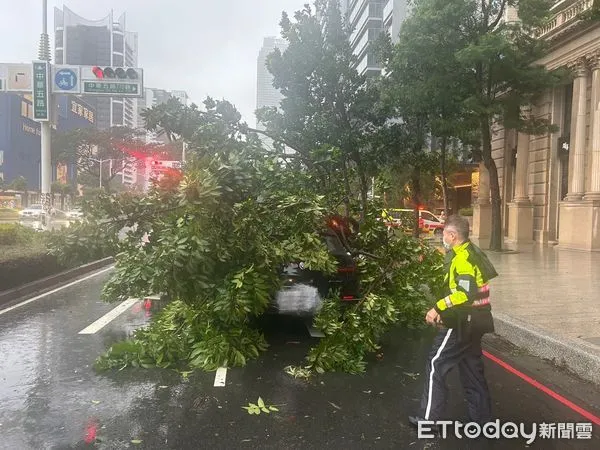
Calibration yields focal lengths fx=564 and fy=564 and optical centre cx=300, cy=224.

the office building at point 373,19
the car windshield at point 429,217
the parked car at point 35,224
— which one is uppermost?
the office building at point 373,19

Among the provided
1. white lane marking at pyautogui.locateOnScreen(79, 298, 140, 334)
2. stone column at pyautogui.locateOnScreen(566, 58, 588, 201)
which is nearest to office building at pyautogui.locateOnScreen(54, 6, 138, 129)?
stone column at pyautogui.locateOnScreen(566, 58, 588, 201)

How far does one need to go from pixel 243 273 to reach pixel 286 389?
1269 millimetres

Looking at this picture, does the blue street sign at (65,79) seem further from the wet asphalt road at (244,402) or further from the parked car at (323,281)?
the parked car at (323,281)

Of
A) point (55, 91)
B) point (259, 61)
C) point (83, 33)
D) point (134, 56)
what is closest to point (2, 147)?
point (134, 56)

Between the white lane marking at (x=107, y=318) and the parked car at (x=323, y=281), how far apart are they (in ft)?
8.76

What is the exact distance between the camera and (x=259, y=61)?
114 ft

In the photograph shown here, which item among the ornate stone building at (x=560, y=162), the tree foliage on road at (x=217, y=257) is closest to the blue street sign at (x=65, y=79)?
the tree foliage on road at (x=217, y=257)

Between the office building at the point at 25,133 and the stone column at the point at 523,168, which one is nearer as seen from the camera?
the stone column at the point at 523,168

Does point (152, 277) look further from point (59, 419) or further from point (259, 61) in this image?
point (259, 61)

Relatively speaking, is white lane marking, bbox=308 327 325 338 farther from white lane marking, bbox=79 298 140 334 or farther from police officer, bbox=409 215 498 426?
police officer, bbox=409 215 498 426

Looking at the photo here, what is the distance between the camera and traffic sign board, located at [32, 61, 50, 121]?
20.5 metres

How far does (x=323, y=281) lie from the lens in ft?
24.7

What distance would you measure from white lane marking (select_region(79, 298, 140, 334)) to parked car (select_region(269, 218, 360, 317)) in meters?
2.67

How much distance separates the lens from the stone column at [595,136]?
19.9 meters
